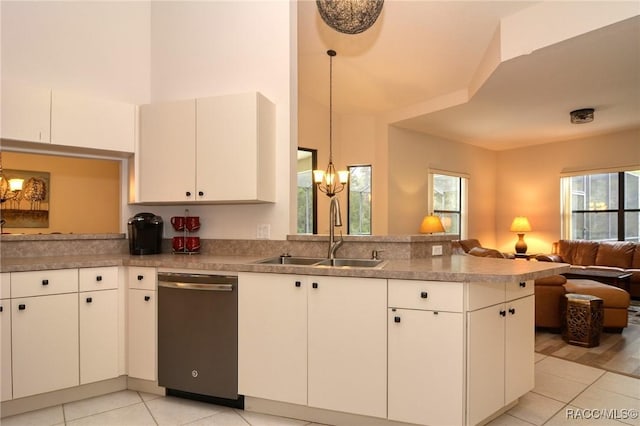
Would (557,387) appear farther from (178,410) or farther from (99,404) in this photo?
(99,404)

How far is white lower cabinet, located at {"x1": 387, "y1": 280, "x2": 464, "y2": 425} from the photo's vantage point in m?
1.94

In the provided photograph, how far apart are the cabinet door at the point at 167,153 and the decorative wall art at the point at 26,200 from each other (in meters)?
1.66

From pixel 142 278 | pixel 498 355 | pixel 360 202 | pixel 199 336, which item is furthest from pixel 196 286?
pixel 360 202

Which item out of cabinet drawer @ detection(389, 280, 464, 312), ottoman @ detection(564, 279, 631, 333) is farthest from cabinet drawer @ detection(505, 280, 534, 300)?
ottoman @ detection(564, 279, 631, 333)

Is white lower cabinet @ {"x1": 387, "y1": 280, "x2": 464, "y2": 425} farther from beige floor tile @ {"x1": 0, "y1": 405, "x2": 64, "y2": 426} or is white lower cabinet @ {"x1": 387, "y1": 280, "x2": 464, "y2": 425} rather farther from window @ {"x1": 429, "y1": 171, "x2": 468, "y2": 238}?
window @ {"x1": 429, "y1": 171, "x2": 468, "y2": 238}

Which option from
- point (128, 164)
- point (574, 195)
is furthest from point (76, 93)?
point (574, 195)

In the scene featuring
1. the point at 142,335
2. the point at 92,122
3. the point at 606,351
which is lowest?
the point at 606,351

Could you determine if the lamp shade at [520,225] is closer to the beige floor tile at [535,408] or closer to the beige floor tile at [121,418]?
the beige floor tile at [535,408]

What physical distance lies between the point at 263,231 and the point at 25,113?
1.81 m

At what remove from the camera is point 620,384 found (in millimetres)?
2771

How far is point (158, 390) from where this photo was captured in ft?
8.57

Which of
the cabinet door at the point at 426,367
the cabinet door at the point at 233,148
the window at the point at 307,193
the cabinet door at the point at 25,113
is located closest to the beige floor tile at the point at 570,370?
the cabinet door at the point at 426,367

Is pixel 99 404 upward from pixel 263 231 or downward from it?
downward

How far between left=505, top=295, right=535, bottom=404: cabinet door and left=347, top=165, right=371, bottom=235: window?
403cm
